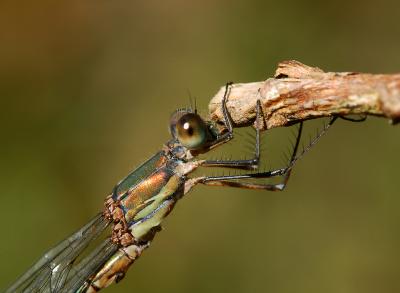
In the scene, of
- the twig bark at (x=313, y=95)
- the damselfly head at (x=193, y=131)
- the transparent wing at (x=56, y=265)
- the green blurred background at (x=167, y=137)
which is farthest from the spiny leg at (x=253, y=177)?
the green blurred background at (x=167, y=137)

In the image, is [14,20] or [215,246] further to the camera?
[14,20]

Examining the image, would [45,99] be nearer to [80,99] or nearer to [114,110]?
[80,99]

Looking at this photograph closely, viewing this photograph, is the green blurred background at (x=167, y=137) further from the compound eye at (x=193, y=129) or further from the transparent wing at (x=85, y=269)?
the compound eye at (x=193, y=129)

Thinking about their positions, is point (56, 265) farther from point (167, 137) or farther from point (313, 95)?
point (167, 137)

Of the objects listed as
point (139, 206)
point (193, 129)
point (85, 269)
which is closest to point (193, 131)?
point (193, 129)

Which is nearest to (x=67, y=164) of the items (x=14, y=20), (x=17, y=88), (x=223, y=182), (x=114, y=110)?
(x=114, y=110)
